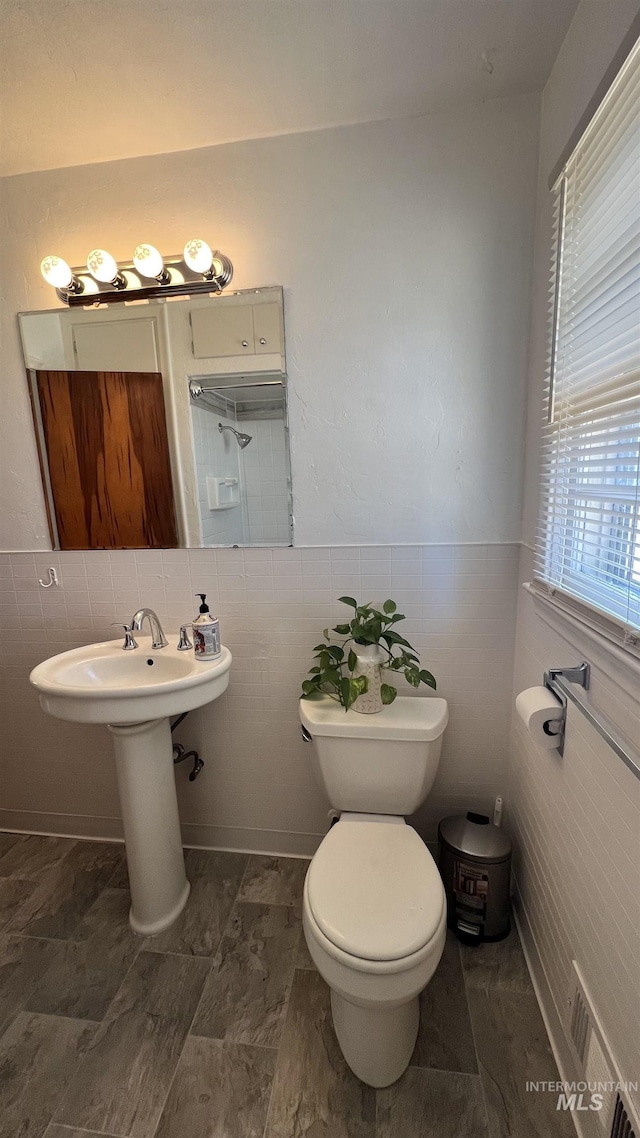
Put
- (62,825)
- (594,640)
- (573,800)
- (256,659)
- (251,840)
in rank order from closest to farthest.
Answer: (594,640), (573,800), (256,659), (251,840), (62,825)

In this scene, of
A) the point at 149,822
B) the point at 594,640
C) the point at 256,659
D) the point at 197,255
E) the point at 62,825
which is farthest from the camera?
the point at 62,825

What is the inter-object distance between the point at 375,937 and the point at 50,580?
1.48m

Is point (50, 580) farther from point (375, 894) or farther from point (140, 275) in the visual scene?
point (375, 894)

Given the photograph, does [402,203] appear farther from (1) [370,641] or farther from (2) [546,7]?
(1) [370,641]

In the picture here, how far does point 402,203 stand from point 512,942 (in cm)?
218

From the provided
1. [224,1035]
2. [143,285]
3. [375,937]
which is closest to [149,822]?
[224,1035]

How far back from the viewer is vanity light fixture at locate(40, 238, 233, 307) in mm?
1342

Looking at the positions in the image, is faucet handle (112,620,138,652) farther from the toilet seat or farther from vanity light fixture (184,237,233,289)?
vanity light fixture (184,237,233,289)

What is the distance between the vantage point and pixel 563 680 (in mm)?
1005

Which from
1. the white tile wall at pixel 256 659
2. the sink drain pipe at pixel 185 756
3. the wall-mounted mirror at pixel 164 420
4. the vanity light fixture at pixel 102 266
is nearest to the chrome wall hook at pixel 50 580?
the white tile wall at pixel 256 659

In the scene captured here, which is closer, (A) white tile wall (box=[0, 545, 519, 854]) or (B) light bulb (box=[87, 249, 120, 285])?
(B) light bulb (box=[87, 249, 120, 285])

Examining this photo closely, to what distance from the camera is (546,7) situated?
0.99 meters

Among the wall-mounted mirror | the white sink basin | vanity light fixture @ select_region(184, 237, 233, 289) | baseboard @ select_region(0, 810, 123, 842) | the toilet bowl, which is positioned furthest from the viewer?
baseboard @ select_region(0, 810, 123, 842)

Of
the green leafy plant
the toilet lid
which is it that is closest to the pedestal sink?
the green leafy plant
